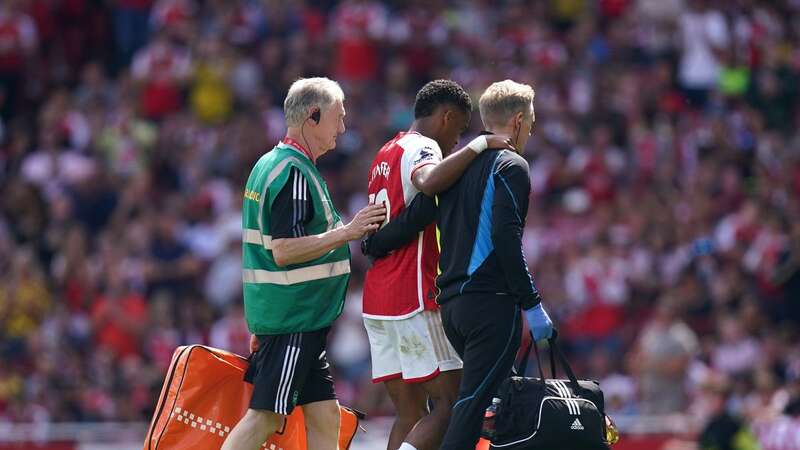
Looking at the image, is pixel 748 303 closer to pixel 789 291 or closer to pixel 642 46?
pixel 789 291

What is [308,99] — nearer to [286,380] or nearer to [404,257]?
[404,257]

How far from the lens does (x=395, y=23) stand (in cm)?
2134

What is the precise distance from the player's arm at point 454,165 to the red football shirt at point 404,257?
0.52ft

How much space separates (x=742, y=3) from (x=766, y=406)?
26.9 feet

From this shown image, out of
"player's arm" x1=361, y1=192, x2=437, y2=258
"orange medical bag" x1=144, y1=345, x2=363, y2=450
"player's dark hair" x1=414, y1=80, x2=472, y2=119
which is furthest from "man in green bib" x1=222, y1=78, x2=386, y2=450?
"player's dark hair" x1=414, y1=80, x2=472, y2=119

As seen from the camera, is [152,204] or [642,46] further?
[642,46]

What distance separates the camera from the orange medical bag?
875 centimetres

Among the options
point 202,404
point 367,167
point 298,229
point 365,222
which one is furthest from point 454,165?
point 367,167

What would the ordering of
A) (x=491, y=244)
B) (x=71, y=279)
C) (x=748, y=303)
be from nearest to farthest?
1. (x=491, y=244)
2. (x=748, y=303)
3. (x=71, y=279)

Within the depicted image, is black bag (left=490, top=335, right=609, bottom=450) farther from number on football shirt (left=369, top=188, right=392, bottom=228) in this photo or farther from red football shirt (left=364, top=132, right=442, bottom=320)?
number on football shirt (left=369, top=188, right=392, bottom=228)

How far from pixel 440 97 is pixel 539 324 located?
1442 millimetres

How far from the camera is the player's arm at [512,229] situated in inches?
320

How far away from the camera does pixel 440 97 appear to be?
28.8 ft

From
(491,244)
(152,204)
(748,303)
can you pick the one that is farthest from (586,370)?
(491,244)
